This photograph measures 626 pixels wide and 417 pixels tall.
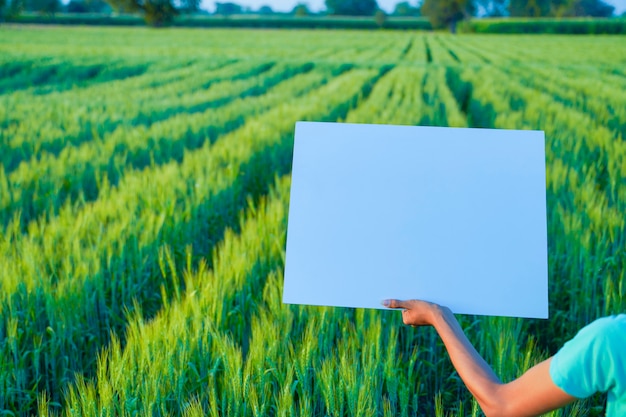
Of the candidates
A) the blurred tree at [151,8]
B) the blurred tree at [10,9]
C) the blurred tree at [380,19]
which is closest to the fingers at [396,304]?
the blurred tree at [10,9]

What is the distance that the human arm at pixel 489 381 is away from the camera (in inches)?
30.6

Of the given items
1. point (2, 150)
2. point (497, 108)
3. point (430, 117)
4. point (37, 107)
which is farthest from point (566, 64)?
point (2, 150)

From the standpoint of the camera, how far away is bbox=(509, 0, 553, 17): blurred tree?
915 cm

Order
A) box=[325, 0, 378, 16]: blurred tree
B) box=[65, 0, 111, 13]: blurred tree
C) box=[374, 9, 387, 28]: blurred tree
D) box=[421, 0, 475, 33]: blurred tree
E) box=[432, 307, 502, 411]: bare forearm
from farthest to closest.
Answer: box=[374, 9, 387, 28]: blurred tree
box=[65, 0, 111, 13]: blurred tree
box=[325, 0, 378, 16]: blurred tree
box=[421, 0, 475, 33]: blurred tree
box=[432, 307, 502, 411]: bare forearm

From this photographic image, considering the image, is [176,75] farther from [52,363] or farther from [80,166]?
[52,363]

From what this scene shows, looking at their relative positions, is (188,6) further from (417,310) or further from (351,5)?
(417,310)

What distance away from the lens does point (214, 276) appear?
6.74 ft

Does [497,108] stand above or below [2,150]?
above

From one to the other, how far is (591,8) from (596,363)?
27.2 ft

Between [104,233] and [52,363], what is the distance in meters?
0.86

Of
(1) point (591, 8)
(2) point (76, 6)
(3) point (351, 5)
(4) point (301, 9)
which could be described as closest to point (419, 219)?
(1) point (591, 8)

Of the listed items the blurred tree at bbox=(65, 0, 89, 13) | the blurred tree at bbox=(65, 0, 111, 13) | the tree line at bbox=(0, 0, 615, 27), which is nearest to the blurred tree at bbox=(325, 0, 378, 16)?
the tree line at bbox=(0, 0, 615, 27)

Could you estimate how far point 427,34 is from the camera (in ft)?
112

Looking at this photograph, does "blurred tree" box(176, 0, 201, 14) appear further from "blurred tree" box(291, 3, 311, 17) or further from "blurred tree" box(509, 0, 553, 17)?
"blurred tree" box(509, 0, 553, 17)
